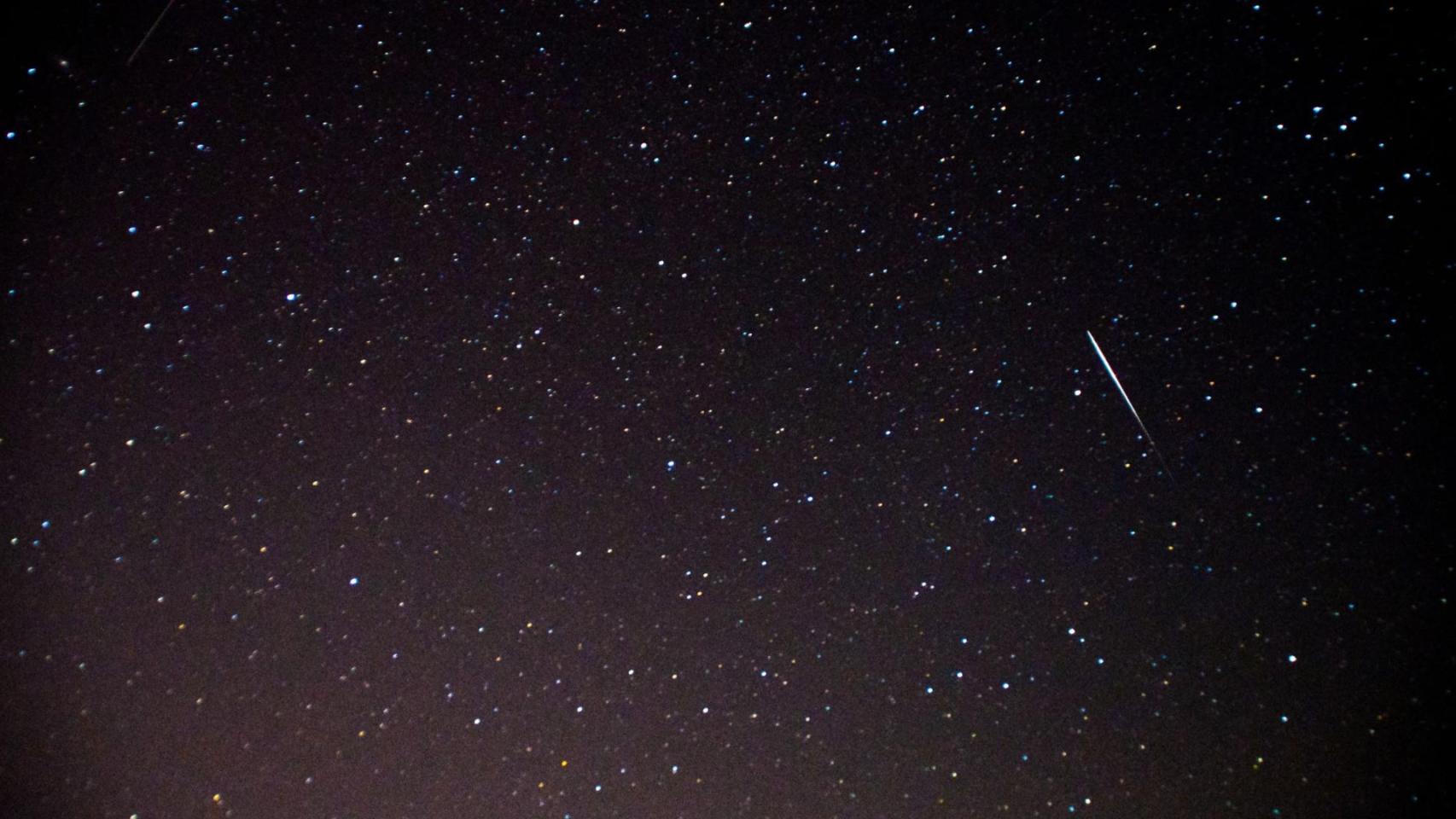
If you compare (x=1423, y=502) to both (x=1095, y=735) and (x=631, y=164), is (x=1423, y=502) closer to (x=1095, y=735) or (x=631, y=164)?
(x=1095, y=735)

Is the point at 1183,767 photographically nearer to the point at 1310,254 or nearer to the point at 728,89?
the point at 1310,254

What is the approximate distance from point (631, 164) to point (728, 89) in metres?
0.05

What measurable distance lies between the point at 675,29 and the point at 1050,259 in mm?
192

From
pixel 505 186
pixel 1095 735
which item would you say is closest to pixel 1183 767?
pixel 1095 735

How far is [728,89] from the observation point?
356mm

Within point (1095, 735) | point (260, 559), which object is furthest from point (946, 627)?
point (260, 559)

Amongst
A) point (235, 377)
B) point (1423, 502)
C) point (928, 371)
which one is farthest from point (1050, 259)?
point (235, 377)

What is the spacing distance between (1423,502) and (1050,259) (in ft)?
0.60

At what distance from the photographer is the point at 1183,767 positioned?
1.15ft

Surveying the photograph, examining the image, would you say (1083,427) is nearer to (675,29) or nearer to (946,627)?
(946,627)

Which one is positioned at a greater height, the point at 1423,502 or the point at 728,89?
the point at 728,89

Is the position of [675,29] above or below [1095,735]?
above

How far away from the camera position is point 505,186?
36 cm

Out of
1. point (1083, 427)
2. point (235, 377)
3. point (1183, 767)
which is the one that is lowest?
point (1183, 767)
